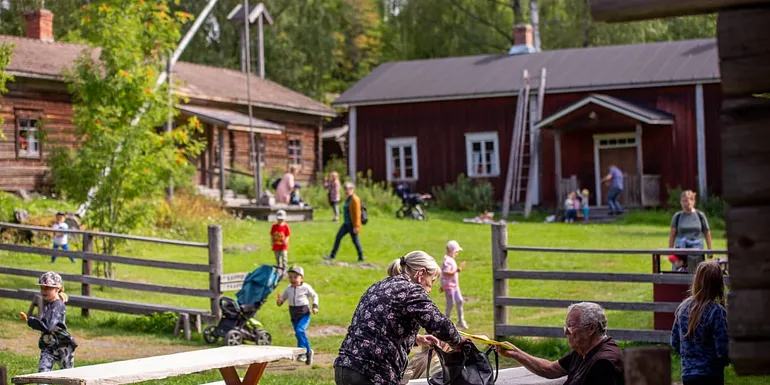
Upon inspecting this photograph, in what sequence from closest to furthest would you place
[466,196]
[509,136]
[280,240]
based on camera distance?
1. [280,240]
2. [466,196]
3. [509,136]

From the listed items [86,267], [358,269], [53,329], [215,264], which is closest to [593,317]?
[53,329]

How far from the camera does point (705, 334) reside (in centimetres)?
690

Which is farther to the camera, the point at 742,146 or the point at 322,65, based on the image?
the point at 322,65

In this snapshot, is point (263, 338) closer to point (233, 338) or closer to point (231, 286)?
point (233, 338)

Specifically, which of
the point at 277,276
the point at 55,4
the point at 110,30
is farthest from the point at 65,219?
the point at 55,4

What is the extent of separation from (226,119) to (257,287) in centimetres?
1816

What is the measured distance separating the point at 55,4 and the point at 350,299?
27.9m

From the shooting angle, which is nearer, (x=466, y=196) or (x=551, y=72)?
(x=466, y=196)

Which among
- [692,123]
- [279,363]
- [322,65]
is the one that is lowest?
[279,363]

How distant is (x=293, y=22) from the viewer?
5059 cm

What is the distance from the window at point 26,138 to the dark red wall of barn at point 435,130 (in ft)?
38.7

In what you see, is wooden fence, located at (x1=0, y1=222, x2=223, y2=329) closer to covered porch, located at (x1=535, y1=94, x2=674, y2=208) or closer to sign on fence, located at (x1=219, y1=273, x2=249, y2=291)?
sign on fence, located at (x1=219, y1=273, x2=249, y2=291)

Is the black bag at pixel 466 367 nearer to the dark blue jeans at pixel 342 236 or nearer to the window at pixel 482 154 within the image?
the dark blue jeans at pixel 342 236

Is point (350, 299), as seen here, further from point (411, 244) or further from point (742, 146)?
point (742, 146)
